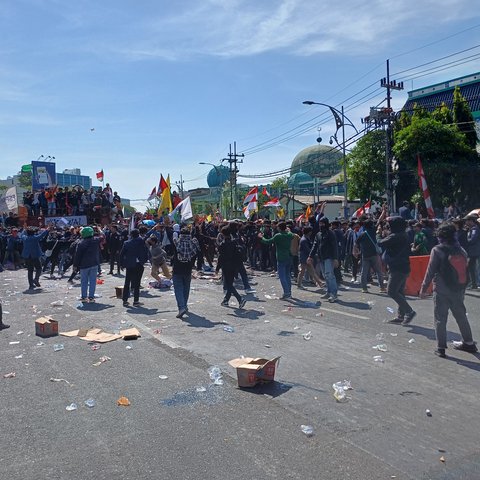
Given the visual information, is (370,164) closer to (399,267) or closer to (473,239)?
(473,239)

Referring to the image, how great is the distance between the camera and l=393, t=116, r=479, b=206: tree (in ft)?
87.2

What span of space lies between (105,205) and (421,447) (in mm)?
30267

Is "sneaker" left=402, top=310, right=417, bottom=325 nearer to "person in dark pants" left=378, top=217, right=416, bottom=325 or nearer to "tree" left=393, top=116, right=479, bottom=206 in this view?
"person in dark pants" left=378, top=217, right=416, bottom=325

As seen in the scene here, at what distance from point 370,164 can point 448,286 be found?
27144 millimetres

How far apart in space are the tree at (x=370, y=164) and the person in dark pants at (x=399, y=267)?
2461 cm

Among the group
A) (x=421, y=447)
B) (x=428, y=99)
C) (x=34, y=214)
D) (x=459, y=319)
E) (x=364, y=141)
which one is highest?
(x=428, y=99)

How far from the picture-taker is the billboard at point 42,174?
4028 centimetres

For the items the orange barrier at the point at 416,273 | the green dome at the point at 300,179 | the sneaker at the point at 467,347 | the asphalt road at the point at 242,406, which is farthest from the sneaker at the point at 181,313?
the green dome at the point at 300,179

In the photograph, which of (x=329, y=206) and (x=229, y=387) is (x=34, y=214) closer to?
(x=229, y=387)

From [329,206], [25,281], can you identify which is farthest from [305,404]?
[329,206]

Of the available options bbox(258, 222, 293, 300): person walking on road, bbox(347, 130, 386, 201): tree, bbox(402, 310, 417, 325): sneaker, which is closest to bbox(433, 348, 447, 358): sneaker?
bbox(402, 310, 417, 325): sneaker

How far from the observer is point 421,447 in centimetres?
441

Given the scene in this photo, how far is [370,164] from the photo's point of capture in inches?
1308

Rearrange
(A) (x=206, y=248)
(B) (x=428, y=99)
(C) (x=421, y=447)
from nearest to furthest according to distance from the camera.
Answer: (C) (x=421, y=447)
(A) (x=206, y=248)
(B) (x=428, y=99)
